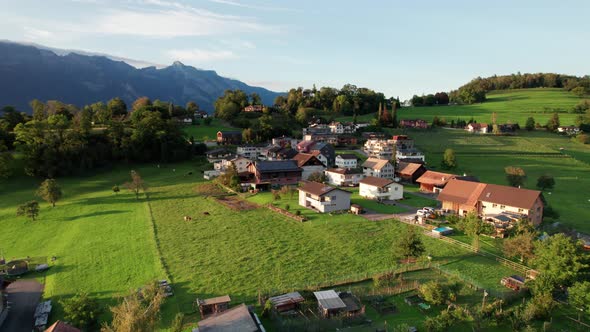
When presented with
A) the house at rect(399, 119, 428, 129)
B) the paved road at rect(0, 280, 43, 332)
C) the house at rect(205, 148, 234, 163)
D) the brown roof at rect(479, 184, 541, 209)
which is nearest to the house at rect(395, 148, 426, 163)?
the brown roof at rect(479, 184, 541, 209)

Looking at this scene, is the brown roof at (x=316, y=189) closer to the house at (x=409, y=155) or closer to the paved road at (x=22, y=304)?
the paved road at (x=22, y=304)

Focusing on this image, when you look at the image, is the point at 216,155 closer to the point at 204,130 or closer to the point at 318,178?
the point at 318,178

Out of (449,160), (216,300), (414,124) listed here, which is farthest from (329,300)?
(414,124)

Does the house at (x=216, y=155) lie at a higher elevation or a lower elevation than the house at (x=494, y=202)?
higher

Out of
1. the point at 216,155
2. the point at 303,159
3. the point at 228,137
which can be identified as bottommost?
the point at 216,155

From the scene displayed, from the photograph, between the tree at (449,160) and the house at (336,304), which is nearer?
the house at (336,304)

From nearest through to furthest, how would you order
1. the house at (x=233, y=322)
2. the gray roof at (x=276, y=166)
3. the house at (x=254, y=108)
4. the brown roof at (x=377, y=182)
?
the house at (x=233, y=322), the brown roof at (x=377, y=182), the gray roof at (x=276, y=166), the house at (x=254, y=108)

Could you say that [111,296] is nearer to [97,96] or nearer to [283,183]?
[283,183]

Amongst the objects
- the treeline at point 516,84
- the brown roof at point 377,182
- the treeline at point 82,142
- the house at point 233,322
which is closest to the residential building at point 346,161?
the brown roof at point 377,182
